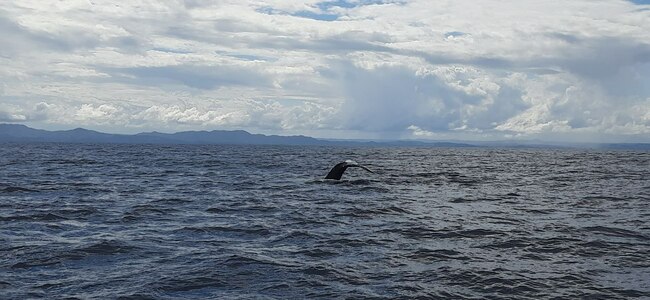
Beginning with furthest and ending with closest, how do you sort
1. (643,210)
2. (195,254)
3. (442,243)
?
1. (643,210)
2. (442,243)
3. (195,254)

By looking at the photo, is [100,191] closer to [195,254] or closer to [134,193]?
[134,193]

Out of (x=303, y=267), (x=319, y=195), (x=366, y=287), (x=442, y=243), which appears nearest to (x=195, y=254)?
(x=303, y=267)

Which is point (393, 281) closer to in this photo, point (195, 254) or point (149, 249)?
point (195, 254)

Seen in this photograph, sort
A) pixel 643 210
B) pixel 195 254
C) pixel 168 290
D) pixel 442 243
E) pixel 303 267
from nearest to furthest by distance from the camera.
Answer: pixel 168 290 → pixel 303 267 → pixel 195 254 → pixel 442 243 → pixel 643 210

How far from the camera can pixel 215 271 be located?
468 inches

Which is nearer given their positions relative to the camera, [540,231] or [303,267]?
[303,267]

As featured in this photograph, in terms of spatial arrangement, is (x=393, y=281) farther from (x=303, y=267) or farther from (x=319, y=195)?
(x=319, y=195)

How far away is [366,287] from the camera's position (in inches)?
428

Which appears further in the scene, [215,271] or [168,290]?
[215,271]

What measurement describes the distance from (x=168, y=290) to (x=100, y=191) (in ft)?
66.3

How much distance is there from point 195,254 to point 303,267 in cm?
286

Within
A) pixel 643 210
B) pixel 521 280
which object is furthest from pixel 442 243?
pixel 643 210

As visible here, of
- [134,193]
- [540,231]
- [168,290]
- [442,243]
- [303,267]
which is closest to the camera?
[168,290]

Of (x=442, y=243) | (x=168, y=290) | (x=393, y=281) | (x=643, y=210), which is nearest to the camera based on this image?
(x=168, y=290)
